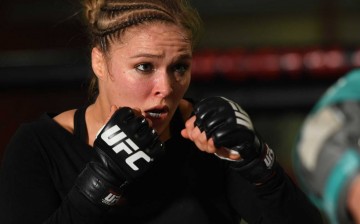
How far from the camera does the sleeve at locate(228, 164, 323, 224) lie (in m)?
1.38

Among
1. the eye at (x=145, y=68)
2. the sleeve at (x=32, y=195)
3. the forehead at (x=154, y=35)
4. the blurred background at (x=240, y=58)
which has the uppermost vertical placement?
the forehead at (x=154, y=35)

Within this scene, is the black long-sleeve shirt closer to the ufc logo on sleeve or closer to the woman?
the woman

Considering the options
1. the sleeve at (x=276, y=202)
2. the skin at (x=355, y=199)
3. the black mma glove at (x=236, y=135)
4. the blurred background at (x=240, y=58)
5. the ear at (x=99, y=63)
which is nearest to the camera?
the skin at (x=355, y=199)

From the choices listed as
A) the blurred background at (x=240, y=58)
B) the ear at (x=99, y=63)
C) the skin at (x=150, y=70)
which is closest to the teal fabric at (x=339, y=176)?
the skin at (x=150, y=70)

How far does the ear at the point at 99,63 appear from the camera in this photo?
4.89ft

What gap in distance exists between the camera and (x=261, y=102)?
109 inches

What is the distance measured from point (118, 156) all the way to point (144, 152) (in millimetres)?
52

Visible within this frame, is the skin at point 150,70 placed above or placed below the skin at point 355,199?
below

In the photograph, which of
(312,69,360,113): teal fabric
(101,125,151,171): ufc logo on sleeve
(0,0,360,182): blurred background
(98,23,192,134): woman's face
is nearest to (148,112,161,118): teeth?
(98,23,192,134): woman's face

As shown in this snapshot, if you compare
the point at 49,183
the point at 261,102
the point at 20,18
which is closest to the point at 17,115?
the point at 20,18

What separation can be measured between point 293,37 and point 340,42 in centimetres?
35

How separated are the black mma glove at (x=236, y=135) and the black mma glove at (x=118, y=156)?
11 cm

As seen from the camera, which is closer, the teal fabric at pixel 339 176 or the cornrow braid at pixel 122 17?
the teal fabric at pixel 339 176

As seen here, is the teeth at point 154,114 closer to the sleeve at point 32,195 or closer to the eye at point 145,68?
the eye at point 145,68
